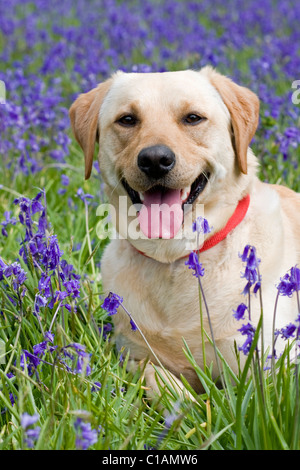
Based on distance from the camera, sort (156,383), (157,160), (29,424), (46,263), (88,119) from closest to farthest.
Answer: (29,424) → (46,263) → (157,160) → (156,383) → (88,119)

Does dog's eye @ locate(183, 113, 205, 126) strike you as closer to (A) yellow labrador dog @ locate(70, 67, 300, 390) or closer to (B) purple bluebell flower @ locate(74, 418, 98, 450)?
(A) yellow labrador dog @ locate(70, 67, 300, 390)

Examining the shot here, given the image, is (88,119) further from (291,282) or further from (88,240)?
(291,282)

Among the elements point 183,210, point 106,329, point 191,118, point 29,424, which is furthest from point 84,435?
point 191,118

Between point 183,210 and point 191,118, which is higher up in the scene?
point 191,118

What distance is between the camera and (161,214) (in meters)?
3.10

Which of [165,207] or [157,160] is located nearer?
[157,160]

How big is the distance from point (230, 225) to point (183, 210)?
0.23 m

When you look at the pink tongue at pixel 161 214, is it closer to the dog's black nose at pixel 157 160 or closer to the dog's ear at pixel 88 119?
the dog's black nose at pixel 157 160

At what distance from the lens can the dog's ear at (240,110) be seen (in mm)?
3170

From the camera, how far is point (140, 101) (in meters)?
3.18

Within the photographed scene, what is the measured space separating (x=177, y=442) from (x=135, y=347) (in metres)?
0.82

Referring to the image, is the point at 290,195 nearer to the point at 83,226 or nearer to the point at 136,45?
the point at 83,226

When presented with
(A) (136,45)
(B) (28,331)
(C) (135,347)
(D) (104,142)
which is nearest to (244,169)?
(D) (104,142)

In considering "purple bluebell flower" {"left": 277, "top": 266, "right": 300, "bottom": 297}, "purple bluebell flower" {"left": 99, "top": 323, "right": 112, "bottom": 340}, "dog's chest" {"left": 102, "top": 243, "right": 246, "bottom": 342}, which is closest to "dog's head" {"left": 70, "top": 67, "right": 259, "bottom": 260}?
"dog's chest" {"left": 102, "top": 243, "right": 246, "bottom": 342}
